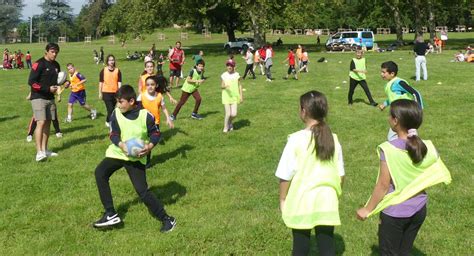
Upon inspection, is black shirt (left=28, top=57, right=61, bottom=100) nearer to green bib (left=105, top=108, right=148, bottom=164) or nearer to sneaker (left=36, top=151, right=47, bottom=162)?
sneaker (left=36, top=151, right=47, bottom=162)

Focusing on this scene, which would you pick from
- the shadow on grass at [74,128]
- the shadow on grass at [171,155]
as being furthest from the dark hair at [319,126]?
the shadow on grass at [74,128]

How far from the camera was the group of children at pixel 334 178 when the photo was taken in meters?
3.64

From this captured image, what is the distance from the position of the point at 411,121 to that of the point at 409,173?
1.39ft

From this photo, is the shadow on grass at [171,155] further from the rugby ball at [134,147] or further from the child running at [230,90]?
the rugby ball at [134,147]

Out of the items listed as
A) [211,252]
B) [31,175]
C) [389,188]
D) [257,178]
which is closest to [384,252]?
[389,188]

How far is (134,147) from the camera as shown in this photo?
5363 mm

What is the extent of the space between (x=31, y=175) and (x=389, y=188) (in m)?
6.55

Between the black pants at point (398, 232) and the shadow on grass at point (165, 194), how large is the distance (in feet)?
12.0

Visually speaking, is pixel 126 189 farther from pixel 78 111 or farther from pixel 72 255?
pixel 78 111

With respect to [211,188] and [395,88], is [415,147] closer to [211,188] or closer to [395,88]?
[395,88]

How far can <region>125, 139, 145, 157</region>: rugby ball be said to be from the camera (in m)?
5.35

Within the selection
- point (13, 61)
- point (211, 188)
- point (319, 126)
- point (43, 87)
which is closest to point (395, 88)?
point (211, 188)

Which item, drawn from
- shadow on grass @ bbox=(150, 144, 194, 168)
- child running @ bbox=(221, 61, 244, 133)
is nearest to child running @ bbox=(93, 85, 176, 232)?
shadow on grass @ bbox=(150, 144, 194, 168)

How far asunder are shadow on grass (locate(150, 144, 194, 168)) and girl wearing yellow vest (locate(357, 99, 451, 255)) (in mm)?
5534
